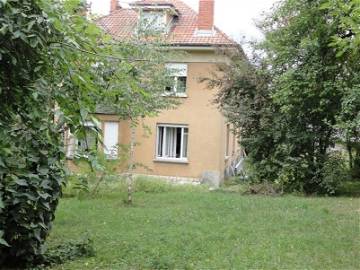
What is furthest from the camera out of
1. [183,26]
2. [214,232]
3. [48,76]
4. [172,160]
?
[183,26]

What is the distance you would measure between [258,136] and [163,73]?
573cm

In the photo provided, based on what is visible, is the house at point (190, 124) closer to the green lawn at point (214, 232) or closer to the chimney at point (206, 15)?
the chimney at point (206, 15)

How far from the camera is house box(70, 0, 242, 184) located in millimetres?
22484

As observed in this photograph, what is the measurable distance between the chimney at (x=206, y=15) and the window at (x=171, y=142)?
16.2ft

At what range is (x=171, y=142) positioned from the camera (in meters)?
23.4

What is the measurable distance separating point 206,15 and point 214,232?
53.6 feet

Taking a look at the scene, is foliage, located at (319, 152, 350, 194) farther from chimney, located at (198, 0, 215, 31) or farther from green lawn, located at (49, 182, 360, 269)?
chimney, located at (198, 0, 215, 31)

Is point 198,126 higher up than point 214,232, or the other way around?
point 198,126

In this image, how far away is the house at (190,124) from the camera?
73.8 ft

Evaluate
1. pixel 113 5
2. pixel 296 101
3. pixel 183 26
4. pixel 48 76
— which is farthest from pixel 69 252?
pixel 113 5

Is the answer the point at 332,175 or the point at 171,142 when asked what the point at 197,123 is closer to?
the point at 171,142

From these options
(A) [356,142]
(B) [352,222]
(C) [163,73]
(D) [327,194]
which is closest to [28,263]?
(B) [352,222]

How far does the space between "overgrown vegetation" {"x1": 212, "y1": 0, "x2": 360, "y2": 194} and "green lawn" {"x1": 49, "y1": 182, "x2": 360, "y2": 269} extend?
95.1 inches

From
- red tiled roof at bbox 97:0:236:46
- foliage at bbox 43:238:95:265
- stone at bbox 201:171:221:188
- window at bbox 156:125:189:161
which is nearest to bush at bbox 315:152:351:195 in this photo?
stone at bbox 201:171:221:188
